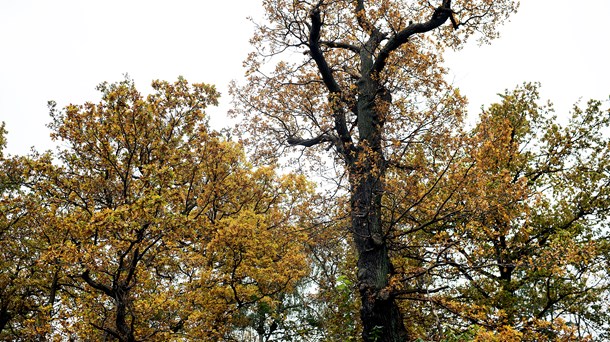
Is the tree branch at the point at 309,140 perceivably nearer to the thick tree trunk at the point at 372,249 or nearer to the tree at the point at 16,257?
the thick tree trunk at the point at 372,249

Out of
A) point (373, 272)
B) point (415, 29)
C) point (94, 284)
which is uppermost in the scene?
point (415, 29)

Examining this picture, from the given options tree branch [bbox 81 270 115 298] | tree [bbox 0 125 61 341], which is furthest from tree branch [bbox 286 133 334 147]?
tree [bbox 0 125 61 341]

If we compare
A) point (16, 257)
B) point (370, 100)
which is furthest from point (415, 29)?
point (16, 257)

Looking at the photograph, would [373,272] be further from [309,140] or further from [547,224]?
[547,224]

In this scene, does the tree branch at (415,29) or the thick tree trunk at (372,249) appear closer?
the thick tree trunk at (372,249)

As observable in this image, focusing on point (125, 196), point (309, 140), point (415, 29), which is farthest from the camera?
point (309, 140)

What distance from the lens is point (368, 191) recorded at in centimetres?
788

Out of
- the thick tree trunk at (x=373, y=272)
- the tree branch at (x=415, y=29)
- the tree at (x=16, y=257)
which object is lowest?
the thick tree trunk at (x=373, y=272)

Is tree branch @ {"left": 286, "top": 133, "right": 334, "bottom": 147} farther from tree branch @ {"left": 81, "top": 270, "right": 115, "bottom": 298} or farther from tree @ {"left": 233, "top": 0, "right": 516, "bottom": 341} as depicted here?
tree branch @ {"left": 81, "top": 270, "right": 115, "bottom": 298}

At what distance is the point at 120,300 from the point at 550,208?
34.7ft

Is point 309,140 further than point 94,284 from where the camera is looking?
Yes

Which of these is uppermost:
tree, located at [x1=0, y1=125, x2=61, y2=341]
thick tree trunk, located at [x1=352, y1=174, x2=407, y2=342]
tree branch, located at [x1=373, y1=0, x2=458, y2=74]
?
tree branch, located at [x1=373, y1=0, x2=458, y2=74]

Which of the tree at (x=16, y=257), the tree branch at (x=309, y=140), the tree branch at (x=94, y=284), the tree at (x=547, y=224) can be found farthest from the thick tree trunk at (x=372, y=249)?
the tree at (x=16, y=257)

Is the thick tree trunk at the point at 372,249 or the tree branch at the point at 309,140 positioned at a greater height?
the tree branch at the point at 309,140
